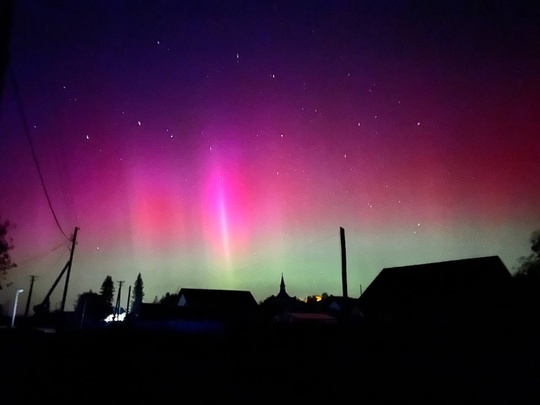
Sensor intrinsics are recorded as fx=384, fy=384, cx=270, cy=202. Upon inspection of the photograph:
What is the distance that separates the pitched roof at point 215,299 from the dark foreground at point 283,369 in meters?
43.0

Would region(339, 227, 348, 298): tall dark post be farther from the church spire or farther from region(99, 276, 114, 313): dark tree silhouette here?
region(99, 276, 114, 313): dark tree silhouette

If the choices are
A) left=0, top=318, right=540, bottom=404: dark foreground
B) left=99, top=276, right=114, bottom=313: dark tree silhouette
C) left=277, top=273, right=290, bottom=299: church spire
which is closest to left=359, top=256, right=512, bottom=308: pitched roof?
left=0, top=318, right=540, bottom=404: dark foreground

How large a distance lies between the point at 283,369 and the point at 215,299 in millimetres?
48794

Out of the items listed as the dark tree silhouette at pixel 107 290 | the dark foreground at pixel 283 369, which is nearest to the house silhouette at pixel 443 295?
the dark foreground at pixel 283 369

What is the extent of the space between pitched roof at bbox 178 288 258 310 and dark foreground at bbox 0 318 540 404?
141ft

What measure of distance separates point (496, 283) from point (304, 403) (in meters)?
25.4

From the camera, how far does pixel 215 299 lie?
58875mm

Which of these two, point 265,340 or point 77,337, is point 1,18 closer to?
point 265,340

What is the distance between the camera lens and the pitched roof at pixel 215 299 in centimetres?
5692

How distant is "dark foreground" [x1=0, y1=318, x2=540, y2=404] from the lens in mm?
9797

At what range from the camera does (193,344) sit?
523 inches

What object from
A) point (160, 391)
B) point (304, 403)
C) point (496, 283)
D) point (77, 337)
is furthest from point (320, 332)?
point (496, 283)

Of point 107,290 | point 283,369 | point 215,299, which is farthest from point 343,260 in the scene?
point 107,290

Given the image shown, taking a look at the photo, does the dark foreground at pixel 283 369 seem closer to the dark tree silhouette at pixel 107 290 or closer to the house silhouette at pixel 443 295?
the house silhouette at pixel 443 295
